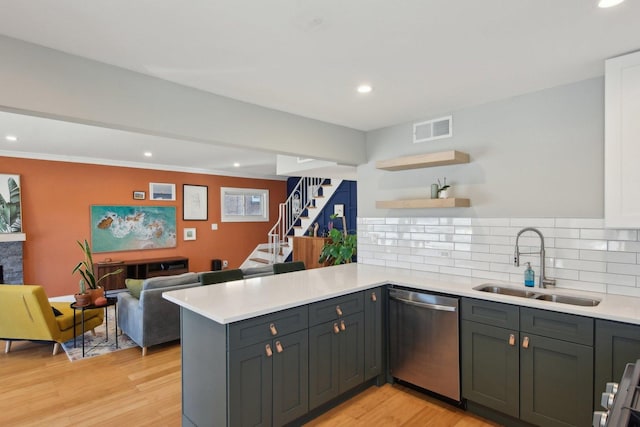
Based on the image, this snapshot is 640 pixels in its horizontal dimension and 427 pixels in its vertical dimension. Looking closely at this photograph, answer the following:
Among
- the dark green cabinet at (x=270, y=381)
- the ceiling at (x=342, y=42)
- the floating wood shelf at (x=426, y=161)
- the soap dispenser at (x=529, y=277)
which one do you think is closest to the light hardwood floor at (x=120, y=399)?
the dark green cabinet at (x=270, y=381)

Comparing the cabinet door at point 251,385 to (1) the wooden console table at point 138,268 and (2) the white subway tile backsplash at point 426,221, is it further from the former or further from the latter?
(1) the wooden console table at point 138,268

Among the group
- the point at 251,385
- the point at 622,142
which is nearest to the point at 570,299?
the point at 622,142

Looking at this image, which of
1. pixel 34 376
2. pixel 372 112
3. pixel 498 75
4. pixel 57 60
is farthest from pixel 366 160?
pixel 34 376

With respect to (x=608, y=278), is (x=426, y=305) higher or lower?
lower

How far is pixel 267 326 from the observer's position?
7.07 feet

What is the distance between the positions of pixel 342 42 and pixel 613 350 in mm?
2366

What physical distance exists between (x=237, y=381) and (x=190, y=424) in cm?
67

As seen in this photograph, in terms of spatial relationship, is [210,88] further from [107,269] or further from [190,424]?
[107,269]

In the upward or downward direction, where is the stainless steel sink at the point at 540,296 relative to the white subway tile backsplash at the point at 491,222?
downward

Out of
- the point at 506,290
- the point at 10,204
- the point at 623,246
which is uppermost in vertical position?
the point at 10,204

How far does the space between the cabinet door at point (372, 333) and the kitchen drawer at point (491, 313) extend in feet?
2.32

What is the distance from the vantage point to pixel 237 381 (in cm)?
201

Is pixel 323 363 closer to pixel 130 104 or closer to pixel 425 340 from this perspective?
pixel 425 340

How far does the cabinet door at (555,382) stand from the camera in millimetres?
2070
